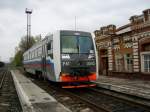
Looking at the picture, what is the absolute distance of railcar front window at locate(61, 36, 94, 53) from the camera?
531 inches

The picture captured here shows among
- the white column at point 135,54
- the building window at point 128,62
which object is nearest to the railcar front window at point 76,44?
the white column at point 135,54

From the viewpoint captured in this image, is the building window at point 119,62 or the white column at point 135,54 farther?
the building window at point 119,62

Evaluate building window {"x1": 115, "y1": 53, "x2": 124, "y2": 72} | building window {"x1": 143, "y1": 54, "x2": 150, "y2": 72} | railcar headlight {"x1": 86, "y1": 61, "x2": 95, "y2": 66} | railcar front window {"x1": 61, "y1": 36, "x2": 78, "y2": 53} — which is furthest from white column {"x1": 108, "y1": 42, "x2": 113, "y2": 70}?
railcar front window {"x1": 61, "y1": 36, "x2": 78, "y2": 53}

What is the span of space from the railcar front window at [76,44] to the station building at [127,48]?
6933 mm

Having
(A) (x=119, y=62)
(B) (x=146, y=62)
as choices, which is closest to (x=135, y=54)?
(B) (x=146, y=62)

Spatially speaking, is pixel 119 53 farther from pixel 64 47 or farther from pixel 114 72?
pixel 64 47

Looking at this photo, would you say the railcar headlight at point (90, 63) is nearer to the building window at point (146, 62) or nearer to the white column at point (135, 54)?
the building window at point (146, 62)

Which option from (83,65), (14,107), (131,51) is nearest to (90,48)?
(83,65)

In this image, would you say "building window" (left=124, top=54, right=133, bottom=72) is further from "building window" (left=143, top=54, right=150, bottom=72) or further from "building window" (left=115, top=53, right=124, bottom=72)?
"building window" (left=143, top=54, right=150, bottom=72)

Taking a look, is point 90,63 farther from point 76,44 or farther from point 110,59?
point 110,59

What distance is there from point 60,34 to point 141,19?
8896 mm

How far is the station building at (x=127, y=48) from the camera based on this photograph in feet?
64.7

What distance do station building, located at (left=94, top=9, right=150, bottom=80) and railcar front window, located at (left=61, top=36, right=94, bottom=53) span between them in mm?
6933

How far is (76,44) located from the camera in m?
13.8
